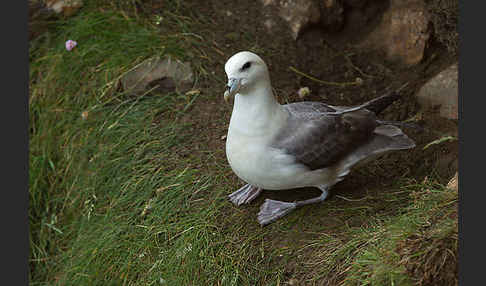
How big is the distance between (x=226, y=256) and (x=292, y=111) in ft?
2.93

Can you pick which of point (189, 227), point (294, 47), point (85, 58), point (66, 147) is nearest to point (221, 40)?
point (294, 47)

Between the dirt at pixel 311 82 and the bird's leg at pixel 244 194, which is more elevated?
the dirt at pixel 311 82

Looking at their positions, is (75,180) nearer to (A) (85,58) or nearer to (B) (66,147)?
(B) (66,147)

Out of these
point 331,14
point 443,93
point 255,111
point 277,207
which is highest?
point 255,111

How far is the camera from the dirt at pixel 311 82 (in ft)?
12.2

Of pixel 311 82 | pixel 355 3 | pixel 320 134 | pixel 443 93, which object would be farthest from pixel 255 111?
pixel 355 3

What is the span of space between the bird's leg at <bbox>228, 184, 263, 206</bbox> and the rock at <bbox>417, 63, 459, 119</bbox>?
1439 mm

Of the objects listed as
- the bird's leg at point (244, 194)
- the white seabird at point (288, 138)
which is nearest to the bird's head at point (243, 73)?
the white seabird at point (288, 138)

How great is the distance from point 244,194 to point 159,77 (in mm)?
1243

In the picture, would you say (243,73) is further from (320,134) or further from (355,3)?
(355,3)

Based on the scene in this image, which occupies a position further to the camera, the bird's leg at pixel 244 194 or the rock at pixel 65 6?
the rock at pixel 65 6

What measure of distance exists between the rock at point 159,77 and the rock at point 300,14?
2.93 ft

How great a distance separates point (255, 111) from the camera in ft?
10.5

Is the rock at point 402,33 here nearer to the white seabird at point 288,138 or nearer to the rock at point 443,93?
the rock at point 443,93
